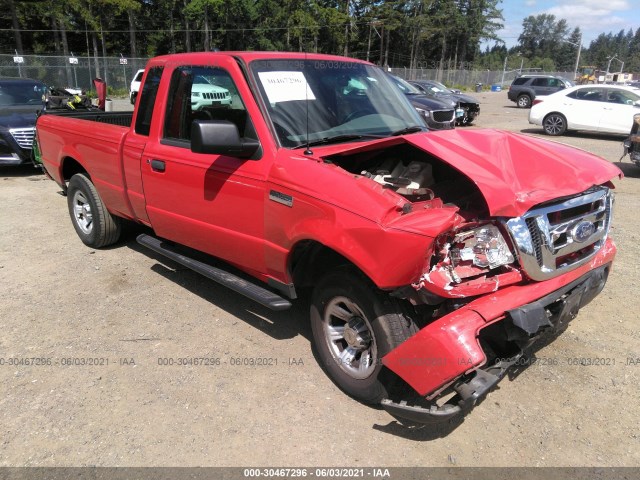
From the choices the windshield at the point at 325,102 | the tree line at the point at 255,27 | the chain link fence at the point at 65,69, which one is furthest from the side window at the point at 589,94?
the tree line at the point at 255,27

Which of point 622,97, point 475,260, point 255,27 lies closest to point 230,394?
point 475,260

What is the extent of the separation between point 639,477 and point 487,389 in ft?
3.15

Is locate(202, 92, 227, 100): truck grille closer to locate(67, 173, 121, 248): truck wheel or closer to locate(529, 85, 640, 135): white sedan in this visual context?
locate(67, 173, 121, 248): truck wheel

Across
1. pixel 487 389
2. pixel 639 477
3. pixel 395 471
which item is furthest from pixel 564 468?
pixel 395 471

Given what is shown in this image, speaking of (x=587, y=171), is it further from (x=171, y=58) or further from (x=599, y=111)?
(x=599, y=111)

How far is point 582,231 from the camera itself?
111 inches

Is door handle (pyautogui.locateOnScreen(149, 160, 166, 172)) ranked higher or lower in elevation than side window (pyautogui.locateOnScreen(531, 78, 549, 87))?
lower

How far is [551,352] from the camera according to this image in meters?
3.59

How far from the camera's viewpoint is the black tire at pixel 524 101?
27441 mm

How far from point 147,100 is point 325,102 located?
1720 mm

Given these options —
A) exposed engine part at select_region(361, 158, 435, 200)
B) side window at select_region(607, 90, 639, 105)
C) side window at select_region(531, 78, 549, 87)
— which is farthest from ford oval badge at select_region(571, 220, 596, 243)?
side window at select_region(531, 78, 549, 87)

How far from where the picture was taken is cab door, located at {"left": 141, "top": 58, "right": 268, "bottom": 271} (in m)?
3.33

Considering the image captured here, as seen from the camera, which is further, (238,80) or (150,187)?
(150,187)

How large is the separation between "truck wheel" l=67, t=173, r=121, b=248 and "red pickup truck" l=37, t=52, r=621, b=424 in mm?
1161
